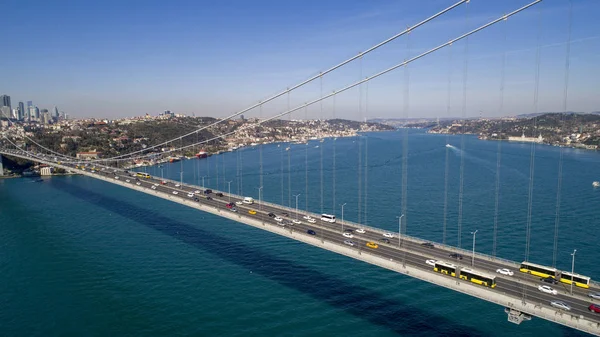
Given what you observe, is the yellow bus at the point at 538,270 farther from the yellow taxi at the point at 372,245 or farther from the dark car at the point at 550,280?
the yellow taxi at the point at 372,245

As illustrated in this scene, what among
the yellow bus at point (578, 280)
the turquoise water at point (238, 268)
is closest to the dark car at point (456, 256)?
the turquoise water at point (238, 268)

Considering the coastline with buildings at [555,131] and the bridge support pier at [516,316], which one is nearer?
the bridge support pier at [516,316]

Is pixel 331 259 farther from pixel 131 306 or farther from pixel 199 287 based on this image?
pixel 131 306

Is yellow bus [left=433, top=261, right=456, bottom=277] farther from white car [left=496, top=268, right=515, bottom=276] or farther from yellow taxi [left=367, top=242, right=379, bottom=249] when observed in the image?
yellow taxi [left=367, top=242, right=379, bottom=249]

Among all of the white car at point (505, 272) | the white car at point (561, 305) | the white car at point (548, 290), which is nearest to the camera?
the white car at point (561, 305)

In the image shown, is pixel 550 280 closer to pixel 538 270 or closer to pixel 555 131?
pixel 538 270

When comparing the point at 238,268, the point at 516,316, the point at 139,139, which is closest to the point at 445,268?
the point at 516,316

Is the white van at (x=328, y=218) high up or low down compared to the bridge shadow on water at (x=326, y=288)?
up
